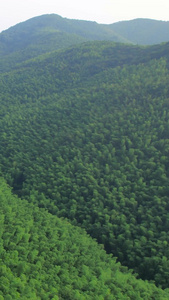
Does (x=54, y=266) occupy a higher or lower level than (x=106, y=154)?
lower

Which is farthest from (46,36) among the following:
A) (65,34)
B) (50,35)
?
(65,34)

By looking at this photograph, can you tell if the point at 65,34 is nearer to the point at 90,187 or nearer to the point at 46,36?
the point at 46,36

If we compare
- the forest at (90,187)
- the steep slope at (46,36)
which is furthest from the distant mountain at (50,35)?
the forest at (90,187)

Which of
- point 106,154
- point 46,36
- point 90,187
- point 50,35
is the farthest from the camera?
point 46,36

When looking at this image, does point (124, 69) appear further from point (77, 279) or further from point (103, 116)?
point (77, 279)

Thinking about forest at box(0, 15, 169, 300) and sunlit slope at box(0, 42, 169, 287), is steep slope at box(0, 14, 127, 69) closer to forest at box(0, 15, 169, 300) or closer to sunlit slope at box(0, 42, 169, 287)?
sunlit slope at box(0, 42, 169, 287)
